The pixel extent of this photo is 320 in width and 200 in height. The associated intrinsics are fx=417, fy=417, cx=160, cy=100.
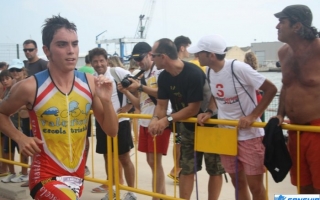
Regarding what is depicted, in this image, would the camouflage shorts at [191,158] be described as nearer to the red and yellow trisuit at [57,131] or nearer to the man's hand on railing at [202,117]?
the man's hand on railing at [202,117]

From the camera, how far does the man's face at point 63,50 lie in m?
3.02

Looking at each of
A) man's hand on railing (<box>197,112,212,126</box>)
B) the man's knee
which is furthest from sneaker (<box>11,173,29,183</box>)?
man's hand on railing (<box>197,112,212,126</box>)

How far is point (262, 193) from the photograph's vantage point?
3.96 meters

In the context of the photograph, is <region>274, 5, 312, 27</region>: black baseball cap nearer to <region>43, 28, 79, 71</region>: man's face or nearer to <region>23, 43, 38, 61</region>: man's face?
<region>43, 28, 79, 71</region>: man's face

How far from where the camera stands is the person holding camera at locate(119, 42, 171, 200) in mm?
5141

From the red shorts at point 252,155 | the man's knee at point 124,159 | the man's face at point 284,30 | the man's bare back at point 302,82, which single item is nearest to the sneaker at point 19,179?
the man's knee at point 124,159

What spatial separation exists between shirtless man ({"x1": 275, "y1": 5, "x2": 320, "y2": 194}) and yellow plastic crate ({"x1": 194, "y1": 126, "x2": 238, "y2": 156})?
0.54 metres

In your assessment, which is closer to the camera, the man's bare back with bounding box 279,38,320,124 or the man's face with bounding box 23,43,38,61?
the man's bare back with bounding box 279,38,320,124

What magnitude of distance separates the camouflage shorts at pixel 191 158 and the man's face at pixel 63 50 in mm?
1861

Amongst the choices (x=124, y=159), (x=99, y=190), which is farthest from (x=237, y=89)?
(x=99, y=190)

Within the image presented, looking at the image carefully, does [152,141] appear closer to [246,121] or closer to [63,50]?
[246,121]

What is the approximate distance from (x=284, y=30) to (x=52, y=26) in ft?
6.29

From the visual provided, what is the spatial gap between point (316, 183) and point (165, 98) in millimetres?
1885

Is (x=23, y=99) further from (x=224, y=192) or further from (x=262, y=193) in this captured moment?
(x=224, y=192)
